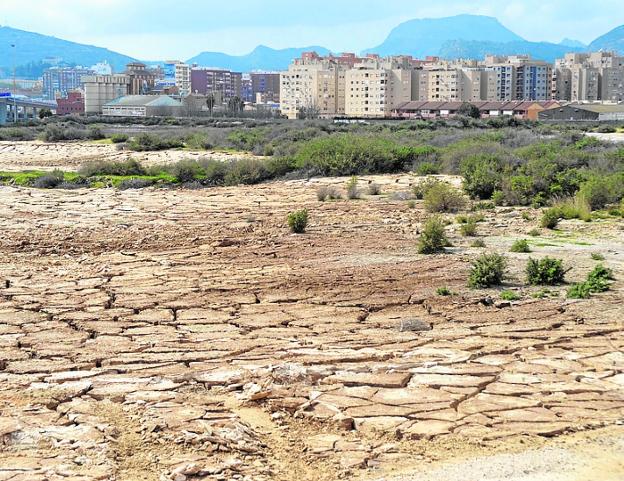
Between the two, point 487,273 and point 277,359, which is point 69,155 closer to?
point 487,273

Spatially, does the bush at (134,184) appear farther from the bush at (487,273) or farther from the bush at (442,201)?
the bush at (487,273)

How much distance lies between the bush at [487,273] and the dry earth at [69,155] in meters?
23.5

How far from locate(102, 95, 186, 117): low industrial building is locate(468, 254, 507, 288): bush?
9020 centimetres

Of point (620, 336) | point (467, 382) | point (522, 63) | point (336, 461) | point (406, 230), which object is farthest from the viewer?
point (522, 63)

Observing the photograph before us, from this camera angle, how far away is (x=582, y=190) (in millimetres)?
21672

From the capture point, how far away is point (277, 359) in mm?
9977

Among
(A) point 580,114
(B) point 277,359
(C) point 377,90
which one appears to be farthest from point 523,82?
(B) point 277,359

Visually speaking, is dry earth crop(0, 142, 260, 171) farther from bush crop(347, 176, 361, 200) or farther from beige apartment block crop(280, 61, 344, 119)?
beige apartment block crop(280, 61, 344, 119)

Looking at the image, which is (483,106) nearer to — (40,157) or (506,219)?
(40,157)

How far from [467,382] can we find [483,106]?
10222 cm

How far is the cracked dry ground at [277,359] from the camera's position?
7664mm

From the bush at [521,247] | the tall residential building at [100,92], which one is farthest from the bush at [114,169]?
the tall residential building at [100,92]

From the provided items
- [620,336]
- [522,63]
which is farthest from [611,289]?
[522,63]

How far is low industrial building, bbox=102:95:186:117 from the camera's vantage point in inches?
4085
